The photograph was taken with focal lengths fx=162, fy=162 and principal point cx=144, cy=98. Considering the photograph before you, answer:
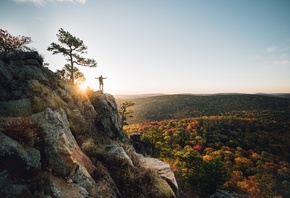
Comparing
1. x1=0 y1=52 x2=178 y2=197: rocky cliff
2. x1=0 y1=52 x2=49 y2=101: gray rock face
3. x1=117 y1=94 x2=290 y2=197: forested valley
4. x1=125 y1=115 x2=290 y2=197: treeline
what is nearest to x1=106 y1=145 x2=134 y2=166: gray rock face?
x1=0 y1=52 x2=178 y2=197: rocky cliff

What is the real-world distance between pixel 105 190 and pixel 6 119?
12.7 feet

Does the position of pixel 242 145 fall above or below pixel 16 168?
below

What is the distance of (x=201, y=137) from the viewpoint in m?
82.2

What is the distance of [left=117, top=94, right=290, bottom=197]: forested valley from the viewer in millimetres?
31297

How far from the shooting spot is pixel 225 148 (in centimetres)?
7500

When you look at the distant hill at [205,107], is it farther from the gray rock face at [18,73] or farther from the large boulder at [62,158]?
the large boulder at [62,158]

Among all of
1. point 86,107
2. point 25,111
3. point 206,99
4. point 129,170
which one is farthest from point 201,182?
point 206,99

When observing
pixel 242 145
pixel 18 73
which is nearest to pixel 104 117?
pixel 18 73

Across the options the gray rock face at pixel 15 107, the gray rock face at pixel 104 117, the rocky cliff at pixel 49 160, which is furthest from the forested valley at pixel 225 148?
the gray rock face at pixel 15 107

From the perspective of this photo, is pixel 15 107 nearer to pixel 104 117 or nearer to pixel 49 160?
pixel 49 160

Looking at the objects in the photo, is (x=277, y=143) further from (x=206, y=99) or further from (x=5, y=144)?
(x=5, y=144)

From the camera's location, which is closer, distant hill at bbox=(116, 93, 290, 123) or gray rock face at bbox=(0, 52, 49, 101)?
gray rock face at bbox=(0, 52, 49, 101)

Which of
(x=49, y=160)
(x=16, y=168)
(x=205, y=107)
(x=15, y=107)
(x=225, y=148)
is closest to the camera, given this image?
(x=16, y=168)

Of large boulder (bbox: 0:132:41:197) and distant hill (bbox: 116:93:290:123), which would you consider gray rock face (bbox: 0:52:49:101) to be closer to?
large boulder (bbox: 0:132:41:197)
